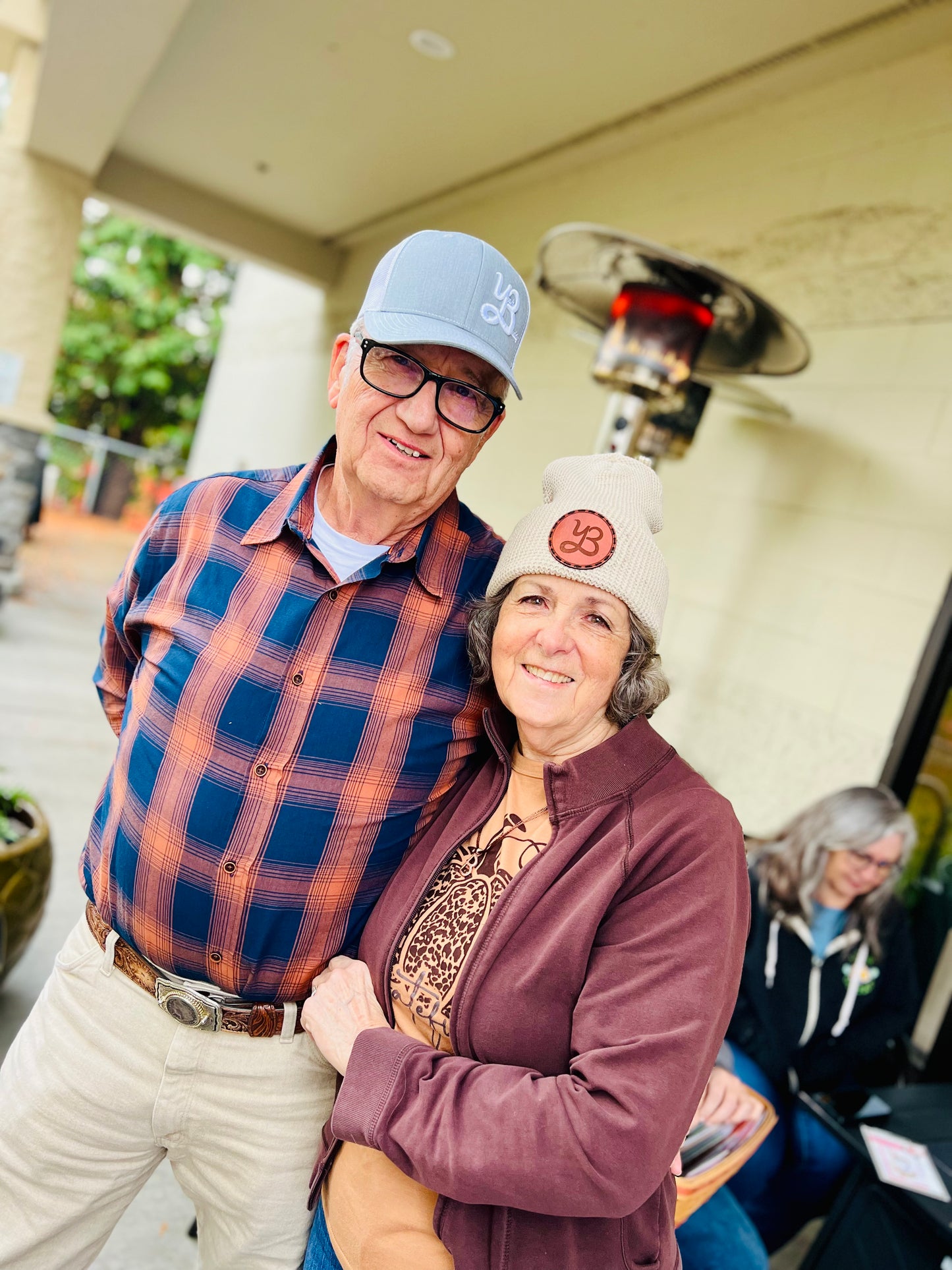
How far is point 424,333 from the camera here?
1327 mm

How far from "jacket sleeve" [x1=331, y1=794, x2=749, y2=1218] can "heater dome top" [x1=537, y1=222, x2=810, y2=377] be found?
159 cm

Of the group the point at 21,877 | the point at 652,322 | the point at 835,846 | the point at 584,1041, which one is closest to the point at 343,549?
the point at 584,1041

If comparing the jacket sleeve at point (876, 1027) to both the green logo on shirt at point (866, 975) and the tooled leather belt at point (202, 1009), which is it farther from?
the tooled leather belt at point (202, 1009)

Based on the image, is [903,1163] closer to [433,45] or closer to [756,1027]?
[756,1027]

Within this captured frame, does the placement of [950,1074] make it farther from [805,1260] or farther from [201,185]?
[201,185]

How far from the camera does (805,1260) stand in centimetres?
218

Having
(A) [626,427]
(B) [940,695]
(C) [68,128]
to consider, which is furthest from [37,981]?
(C) [68,128]

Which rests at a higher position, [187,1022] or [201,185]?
[201,185]

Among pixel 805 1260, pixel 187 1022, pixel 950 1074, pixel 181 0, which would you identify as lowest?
pixel 805 1260

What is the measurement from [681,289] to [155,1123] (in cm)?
A: 217

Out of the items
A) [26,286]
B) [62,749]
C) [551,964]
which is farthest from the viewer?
[26,286]

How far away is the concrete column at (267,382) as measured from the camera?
26.1ft

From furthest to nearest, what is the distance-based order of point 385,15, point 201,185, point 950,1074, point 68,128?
point 201,185 < point 68,128 < point 385,15 < point 950,1074

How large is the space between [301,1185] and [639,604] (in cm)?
106
